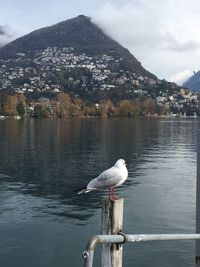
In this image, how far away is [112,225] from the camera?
274 inches

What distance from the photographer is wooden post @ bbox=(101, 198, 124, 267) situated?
22.9ft

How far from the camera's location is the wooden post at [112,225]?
698cm

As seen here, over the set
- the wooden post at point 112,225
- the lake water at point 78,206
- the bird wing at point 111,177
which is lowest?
the lake water at point 78,206

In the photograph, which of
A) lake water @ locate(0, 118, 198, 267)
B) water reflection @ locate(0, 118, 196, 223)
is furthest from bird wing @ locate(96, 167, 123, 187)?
water reflection @ locate(0, 118, 196, 223)

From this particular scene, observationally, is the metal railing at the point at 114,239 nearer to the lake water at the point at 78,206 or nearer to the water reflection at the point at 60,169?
the lake water at the point at 78,206

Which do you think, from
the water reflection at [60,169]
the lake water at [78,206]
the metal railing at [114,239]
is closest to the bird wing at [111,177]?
the metal railing at [114,239]

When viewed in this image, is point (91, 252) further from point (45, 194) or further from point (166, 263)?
point (45, 194)

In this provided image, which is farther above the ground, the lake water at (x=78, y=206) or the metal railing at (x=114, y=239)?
the metal railing at (x=114, y=239)

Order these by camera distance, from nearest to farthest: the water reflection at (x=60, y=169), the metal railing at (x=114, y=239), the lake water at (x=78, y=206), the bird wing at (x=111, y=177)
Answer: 1. the metal railing at (x=114, y=239)
2. the bird wing at (x=111, y=177)
3. the lake water at (x=78, y=206)
4. the water reflection at (x=60, y=169)

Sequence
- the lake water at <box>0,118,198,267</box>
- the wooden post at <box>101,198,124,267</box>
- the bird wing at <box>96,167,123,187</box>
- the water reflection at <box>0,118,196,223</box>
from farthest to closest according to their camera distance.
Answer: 1. the water reflection at <box>0,118,196,223</box>
2. the lake water at <box>0,118,198,267</box>
3. the bird wing at <box>96,167,123,187</box>
4. the wooden post at <box>101,198,124,267</box>

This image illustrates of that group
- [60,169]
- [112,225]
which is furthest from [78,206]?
[112,225]

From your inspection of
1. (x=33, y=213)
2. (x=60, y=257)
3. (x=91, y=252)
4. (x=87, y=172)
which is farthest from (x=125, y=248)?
(x=87, y=172)

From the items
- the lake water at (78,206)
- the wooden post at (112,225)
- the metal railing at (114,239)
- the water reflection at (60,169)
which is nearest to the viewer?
the metal railing at (114,239)

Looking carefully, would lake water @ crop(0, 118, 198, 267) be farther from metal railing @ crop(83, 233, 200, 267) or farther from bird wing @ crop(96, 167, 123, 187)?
metal railing @ crop(83, 233, 200, 267)
